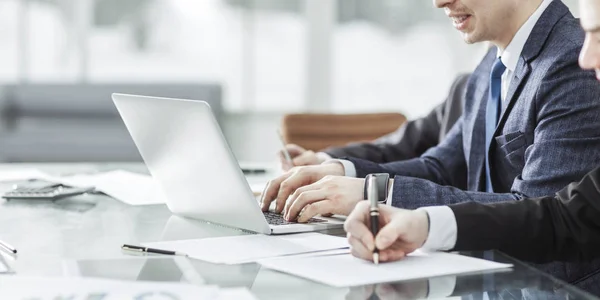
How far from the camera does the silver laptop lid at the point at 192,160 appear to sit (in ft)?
5.37

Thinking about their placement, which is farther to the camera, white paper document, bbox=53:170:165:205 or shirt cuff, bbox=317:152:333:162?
shirt cuff, bbox=317:152:333:162

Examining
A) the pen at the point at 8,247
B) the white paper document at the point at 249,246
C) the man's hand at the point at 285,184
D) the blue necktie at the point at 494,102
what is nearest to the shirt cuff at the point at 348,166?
the man's hand at the point at 285,184

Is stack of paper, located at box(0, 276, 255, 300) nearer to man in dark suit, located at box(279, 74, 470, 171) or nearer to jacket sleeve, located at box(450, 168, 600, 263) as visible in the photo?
jacket sleeve, located at box(450, 168, 600, 263)

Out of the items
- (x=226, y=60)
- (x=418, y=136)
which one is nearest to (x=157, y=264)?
(x=418, y=136)

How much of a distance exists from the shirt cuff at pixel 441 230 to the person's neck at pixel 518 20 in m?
0.93

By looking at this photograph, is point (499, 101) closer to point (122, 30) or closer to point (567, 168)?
point (567, 168)

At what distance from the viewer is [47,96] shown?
6.34m

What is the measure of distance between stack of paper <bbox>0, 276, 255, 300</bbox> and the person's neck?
131cm

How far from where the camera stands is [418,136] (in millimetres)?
3281

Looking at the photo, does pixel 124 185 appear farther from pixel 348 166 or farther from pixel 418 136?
pixel 418 136

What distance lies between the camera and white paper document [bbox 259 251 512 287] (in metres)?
1.29

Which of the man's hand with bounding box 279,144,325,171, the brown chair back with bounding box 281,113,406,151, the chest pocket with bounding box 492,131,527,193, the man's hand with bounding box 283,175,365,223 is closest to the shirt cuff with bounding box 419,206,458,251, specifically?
the man's hand with bounding box 283,175,365,223

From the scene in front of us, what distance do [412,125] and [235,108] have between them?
11.1 feet

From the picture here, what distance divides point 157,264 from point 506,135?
99 cm
